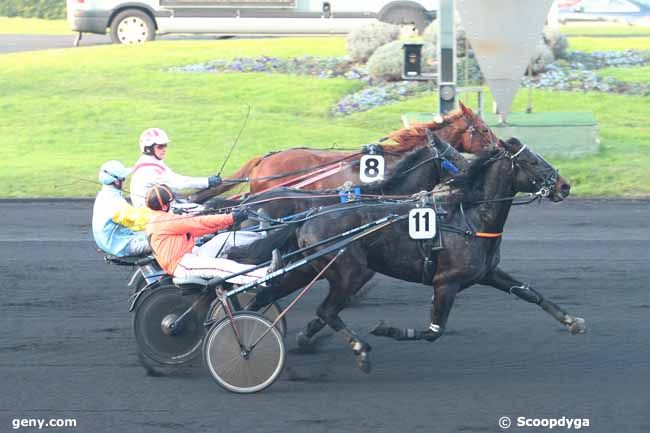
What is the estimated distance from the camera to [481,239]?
7512 mm

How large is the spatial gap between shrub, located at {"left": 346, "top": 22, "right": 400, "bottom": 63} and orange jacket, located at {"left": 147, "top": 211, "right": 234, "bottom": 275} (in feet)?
49.1

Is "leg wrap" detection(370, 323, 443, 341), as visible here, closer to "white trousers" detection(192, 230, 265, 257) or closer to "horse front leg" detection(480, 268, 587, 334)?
"horse front leg" detection(480, 268, 587, 334)

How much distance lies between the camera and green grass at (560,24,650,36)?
87.6ft

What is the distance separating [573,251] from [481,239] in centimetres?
431

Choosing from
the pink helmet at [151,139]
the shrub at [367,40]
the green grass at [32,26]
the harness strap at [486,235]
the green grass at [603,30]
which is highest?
the pink helmet at [151,139]

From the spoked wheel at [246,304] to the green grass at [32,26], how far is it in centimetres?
2438

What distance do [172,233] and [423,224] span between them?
5.53 ft

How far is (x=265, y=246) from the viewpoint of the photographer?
7.66 metres

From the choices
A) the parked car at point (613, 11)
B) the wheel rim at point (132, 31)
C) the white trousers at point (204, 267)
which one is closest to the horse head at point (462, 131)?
the white trousers at point (204, 267)

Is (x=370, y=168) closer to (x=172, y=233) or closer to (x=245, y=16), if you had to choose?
(x=172, y=233)

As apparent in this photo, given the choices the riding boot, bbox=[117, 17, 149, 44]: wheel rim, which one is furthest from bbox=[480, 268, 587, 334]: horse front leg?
bbox=[117, 17, 149, 44]: wheel rim

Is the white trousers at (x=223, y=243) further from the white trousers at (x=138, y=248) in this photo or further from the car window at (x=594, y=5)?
the car window at (x=594, y=5)

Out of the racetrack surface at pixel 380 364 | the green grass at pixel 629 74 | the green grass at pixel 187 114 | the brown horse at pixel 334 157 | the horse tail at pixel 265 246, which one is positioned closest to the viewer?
the racetrack surface at pixel 380 364

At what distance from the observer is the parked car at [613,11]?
29438 millimetres
